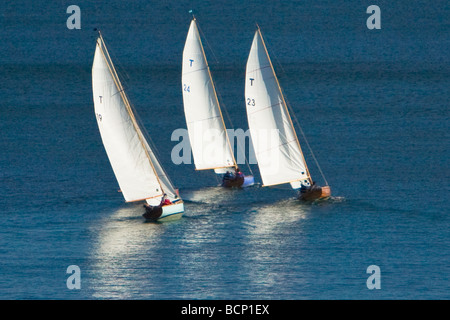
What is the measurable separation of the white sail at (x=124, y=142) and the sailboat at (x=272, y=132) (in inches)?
501

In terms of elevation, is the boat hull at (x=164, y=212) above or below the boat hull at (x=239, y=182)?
below

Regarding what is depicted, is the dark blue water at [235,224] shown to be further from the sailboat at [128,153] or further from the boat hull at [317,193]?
the sailboat at [128,153]

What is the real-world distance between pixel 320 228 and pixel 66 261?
24935 mm

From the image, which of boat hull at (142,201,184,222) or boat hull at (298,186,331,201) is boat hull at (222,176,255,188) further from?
boat hull at (142,201,184,222)

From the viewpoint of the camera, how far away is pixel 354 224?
5007 inches

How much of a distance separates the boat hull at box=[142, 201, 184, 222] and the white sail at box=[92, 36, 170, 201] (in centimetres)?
210

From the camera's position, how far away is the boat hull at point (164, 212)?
12631cm

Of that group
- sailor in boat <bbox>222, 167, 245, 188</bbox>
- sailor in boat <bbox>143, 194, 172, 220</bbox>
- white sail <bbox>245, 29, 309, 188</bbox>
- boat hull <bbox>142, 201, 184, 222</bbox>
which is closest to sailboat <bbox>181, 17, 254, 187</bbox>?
sailor in boat <bbox>222, 167, 245, 188</bbox>

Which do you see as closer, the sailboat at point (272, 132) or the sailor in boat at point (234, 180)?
the sailboat at point (272, 132)

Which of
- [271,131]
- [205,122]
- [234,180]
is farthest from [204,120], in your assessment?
[271,131]

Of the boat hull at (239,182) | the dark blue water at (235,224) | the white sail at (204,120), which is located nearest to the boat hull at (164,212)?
the dark blue water at (235,224)

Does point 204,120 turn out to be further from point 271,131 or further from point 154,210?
point 154,210
